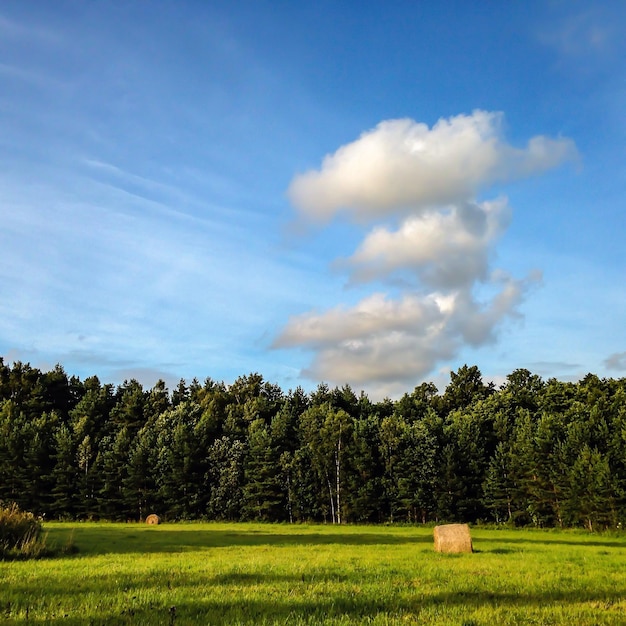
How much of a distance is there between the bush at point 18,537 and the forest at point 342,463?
50014 millimetres

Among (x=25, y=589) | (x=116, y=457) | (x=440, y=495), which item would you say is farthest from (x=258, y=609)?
(x=116, y=457)

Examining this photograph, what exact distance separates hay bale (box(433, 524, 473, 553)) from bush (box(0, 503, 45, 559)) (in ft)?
51.9

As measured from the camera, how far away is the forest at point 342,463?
60906mm

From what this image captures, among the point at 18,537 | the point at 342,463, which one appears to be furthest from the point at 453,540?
the point at 342,463

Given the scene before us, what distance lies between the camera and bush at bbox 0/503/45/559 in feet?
68.9

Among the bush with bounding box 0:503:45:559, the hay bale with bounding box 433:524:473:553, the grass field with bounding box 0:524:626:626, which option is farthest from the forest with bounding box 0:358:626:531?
the bush with bounding box 0:503:45:559

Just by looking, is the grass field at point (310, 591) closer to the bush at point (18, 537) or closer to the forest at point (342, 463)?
the bush at point (18, 537)

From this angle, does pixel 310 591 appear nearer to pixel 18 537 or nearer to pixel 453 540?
pixel 453 540

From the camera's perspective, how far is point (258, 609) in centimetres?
1028

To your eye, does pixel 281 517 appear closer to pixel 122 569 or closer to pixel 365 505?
pixel 365 505

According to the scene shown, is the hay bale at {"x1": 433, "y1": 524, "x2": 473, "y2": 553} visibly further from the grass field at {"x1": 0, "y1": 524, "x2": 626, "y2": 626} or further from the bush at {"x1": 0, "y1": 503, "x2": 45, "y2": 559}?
the bush at {"x1": 0, "y1": 503, "x2": 45, "y2": 559}

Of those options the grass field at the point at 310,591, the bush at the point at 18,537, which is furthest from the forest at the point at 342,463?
the bush at the point at 18,537

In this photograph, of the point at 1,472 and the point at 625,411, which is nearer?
the point at 625,411

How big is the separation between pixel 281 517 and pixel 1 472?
39.7m
